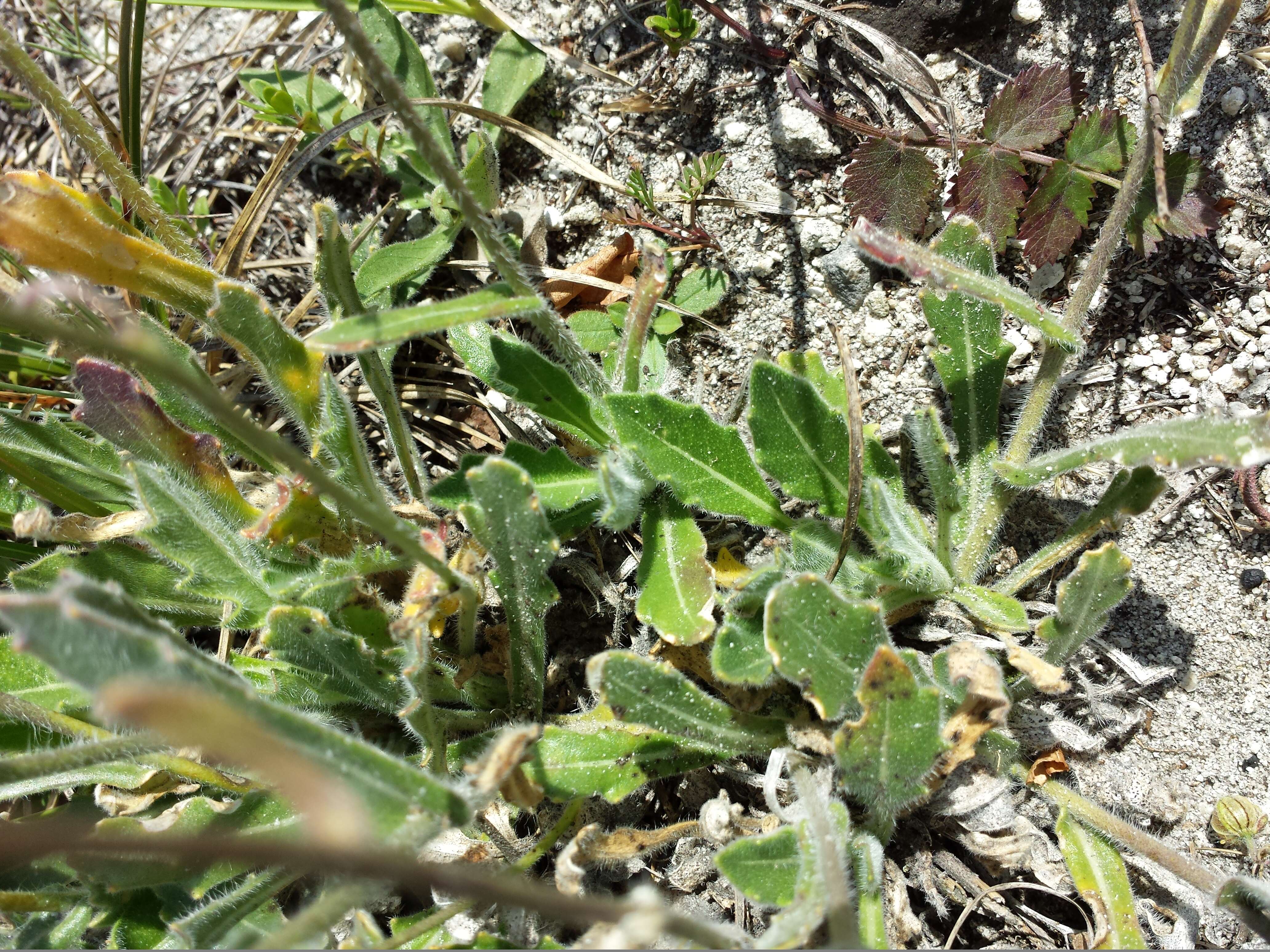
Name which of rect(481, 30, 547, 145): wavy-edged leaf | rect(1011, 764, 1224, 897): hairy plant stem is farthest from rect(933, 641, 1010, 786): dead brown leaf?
rect(481, 30, 547, 145): wavy-edged leaf

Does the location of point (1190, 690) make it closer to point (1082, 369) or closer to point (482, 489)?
point (1082, 369)

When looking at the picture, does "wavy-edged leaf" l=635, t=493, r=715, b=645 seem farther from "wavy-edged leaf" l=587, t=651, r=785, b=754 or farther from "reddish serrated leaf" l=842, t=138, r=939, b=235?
"reddish serrated leaf" l=842, t=138, r=939, b=235

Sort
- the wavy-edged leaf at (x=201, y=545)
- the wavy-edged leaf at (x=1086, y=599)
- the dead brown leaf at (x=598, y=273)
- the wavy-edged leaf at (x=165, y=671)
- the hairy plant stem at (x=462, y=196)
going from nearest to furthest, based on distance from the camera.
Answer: the wavy-edged leaf at (x=165, y=671)
the hairy plant stem at (x=462, y=196)
the wavy-edged leaf at (x=1086, y=599)
the wavy-edged leaf at (x=201, y=545)
the dead brown leaf at (x=598, y=273)

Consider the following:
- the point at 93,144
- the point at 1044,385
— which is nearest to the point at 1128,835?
the point at 1044,385

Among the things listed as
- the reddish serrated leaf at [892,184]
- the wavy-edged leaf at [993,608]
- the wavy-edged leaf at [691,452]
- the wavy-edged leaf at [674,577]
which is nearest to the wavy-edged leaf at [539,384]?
the wavy-edged leaf at [691,452]

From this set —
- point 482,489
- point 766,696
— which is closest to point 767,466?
point 766,696

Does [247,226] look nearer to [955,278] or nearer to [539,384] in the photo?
[539,384]

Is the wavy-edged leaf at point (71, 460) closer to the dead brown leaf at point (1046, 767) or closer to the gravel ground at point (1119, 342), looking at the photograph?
the gravel ground at point (1119, 342)
